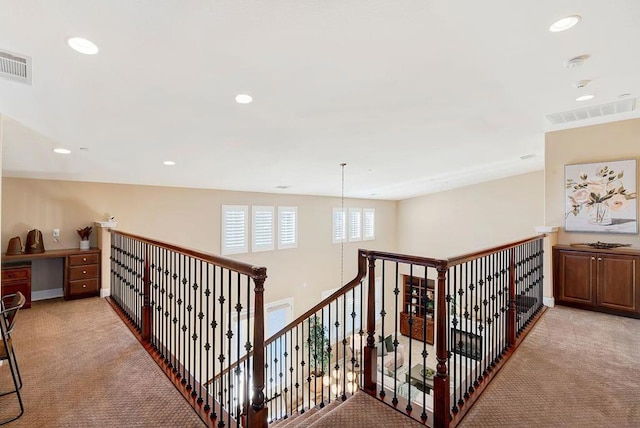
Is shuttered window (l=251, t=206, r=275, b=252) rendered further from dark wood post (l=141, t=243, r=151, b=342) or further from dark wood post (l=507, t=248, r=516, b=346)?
dark wood post (l=507, t=248, r=516, b=346)

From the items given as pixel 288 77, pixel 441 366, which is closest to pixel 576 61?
pixel 288 77

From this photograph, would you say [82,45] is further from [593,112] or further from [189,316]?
[593,112]

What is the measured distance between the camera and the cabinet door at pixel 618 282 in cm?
394

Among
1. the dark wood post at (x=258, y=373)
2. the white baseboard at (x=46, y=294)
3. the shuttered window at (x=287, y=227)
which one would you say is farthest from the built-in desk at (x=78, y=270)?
the dark wood post at (x=258, y=373)

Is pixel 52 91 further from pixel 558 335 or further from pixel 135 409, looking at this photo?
pixel 558 335

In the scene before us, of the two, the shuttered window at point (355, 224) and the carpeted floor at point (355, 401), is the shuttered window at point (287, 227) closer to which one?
the shuttered window at point (355, 224)

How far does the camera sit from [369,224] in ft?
35.6

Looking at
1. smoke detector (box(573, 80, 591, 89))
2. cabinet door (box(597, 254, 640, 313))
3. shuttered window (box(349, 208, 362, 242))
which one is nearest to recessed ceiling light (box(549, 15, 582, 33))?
smoke detector (box(573, 80, 591, 89))

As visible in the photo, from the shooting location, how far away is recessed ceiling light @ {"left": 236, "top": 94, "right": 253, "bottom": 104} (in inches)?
117

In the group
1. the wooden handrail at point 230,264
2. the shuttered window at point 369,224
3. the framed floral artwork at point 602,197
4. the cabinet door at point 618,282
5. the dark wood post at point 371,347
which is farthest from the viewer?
the shuttered window at point 369,224

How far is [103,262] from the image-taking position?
5.00 m

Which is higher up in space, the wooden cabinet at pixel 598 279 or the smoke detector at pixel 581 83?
the smoke detector at pixel 581 83

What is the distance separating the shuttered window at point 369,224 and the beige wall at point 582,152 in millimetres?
6032

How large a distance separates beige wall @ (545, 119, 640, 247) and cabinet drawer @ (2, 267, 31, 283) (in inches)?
314
